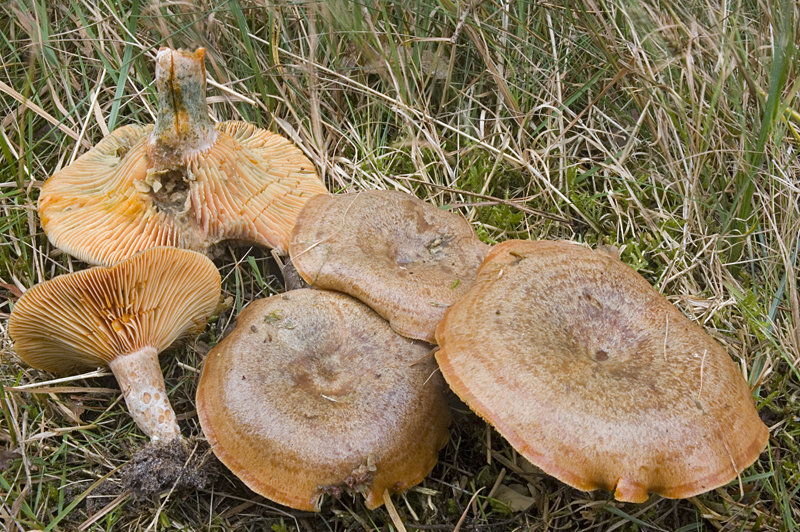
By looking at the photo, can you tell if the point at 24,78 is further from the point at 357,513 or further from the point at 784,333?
the point at 784,333

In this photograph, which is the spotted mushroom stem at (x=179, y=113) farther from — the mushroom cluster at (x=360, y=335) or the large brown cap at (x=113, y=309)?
the large brown cap at (x=113, y=309)

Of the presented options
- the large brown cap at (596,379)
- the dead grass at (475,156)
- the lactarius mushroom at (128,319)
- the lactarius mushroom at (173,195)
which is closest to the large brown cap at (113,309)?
the lactarius mushroom at (128,319)

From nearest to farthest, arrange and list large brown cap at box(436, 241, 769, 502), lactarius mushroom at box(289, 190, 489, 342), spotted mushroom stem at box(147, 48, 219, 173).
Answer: large brown cap at box(436, 241, 769, 502)
lactarius mushroom at box(289, 190, 489, 342)
spotted mushroom stem at box(147, 48, 219, 173)

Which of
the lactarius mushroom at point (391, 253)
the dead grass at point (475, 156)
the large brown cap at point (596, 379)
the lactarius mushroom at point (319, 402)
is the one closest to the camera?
the large brown cap at point (596, 379)

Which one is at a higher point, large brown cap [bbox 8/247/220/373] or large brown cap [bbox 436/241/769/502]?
large brown cap [bbox 8/247/220/373]

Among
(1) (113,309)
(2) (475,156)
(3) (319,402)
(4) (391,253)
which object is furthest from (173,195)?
(2) (475,156)

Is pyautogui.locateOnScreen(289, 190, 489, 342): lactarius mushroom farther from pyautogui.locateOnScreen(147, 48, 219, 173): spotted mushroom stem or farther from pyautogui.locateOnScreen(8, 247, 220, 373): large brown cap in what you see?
pyautogui.locateOnScreen(147, 48, 219, 173): spotted mushroom stem

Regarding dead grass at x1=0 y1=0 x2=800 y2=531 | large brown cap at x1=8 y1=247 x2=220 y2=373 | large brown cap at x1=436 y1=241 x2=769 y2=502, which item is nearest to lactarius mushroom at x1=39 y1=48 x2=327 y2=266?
dead grass at x1=0 y1=0 x2=800 y2=531
